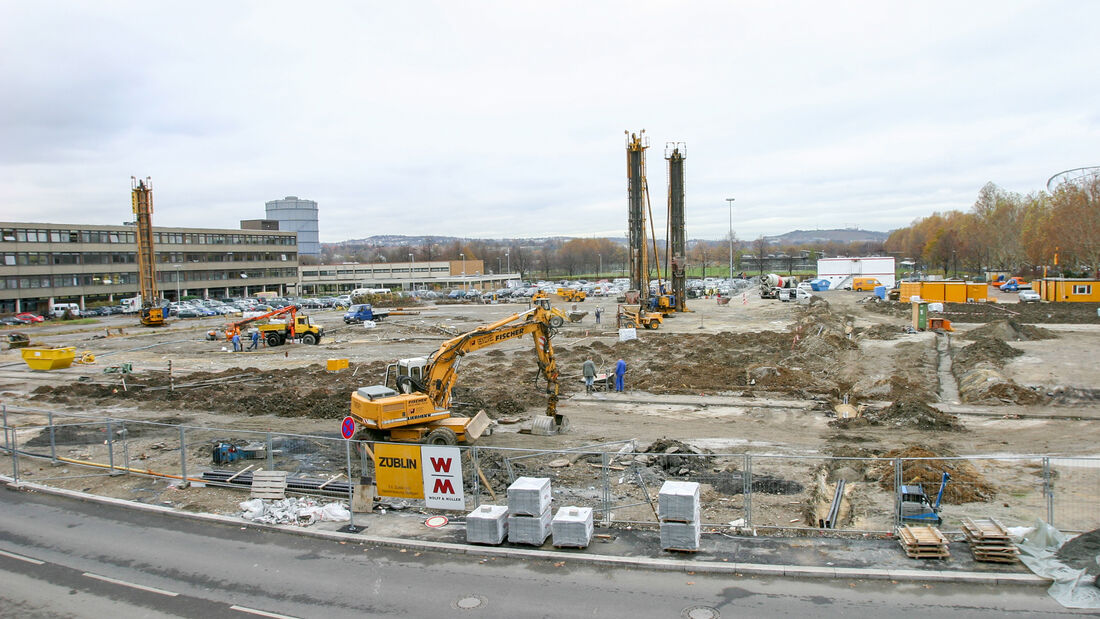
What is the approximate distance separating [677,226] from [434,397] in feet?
160

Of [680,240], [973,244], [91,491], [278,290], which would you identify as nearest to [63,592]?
[91,491]

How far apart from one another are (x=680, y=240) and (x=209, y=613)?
58639mm

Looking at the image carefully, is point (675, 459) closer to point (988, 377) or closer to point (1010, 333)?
point (988, 377)

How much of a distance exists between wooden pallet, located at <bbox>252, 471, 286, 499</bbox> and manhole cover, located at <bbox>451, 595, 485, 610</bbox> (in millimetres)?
6770

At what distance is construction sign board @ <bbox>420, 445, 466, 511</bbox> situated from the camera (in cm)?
1385

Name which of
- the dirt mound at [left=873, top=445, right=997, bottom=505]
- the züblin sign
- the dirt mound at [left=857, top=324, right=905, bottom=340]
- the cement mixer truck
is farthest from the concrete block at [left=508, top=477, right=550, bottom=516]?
the cement mixer truck

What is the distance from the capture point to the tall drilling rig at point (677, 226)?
64.0 meters

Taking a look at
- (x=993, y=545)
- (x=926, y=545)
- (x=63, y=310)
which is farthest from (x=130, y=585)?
(x=63, y=310)

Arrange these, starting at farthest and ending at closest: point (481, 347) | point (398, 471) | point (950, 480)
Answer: point (481, 347) < point (950, 480) < point (398, 471)

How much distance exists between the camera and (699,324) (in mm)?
54312

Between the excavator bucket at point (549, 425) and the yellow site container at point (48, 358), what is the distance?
33.0m

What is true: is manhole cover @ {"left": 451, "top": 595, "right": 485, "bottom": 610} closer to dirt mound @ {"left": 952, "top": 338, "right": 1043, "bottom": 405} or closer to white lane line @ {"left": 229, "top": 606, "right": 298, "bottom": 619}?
white lane line @ {"left": 229, "top": 606, "right": 298, "bottom": 619}

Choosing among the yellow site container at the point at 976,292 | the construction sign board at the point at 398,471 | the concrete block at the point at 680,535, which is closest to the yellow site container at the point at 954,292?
the yellow site container at the point at 976,292

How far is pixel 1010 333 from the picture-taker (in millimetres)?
36969
